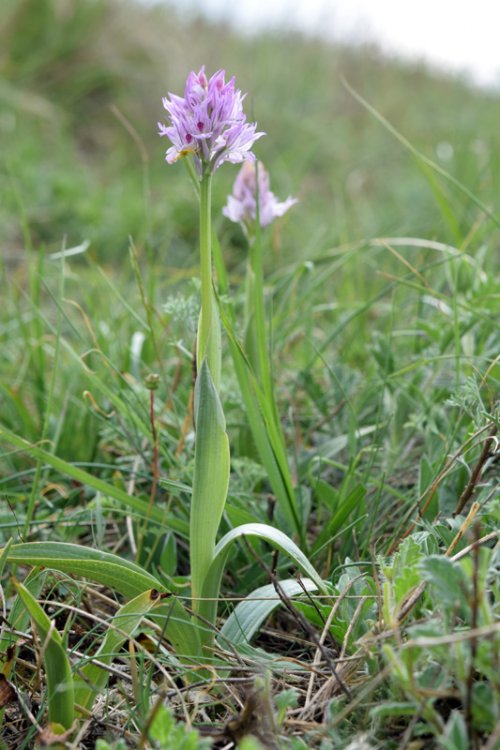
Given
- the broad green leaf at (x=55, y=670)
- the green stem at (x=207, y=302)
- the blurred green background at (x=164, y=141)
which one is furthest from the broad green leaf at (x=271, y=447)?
the blurred green background at (x=164, y=141)

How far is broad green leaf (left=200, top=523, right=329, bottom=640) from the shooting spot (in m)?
1.03

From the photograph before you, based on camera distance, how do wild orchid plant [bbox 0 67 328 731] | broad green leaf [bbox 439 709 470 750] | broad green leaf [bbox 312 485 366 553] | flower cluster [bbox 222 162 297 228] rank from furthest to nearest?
flower cluster [bbox 222 162 297 228] < broad green leaf [bbox 312 485 366 553] < wild orchid plant [bbox 0 67 328 731] < broad green leaf [bbox 439 709 470 750]

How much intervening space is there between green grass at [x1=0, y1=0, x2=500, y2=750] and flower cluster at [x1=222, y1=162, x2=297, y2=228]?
0.19 metres

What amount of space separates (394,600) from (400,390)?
0.71m

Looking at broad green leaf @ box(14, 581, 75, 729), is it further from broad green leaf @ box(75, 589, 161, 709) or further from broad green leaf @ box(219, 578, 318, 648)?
broad green leaf @ box(219, 578, 318, 648)

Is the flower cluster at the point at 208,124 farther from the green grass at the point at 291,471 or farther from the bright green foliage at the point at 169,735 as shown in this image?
the bright green foliage at the point at 169,735

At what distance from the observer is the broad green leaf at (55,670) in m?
0.93

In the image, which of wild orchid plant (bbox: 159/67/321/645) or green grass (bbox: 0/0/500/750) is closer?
green grass (bbox: 0/0/500/750)

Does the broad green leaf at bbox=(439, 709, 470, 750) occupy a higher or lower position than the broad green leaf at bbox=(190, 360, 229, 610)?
lower

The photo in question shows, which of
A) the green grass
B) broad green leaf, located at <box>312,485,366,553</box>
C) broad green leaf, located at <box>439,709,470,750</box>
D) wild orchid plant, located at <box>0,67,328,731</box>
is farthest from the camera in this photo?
broad green leaf, located at <box>312,485,366,553</box>

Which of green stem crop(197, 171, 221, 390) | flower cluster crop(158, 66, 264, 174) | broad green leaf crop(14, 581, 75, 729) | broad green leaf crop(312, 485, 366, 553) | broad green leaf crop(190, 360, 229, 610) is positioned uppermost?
flower cluster crop(158, 66, 264, 174)

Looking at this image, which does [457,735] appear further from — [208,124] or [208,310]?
[208,124]

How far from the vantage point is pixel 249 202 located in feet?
5.16

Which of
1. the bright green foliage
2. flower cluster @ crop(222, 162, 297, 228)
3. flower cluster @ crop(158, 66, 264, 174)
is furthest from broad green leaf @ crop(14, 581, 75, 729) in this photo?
flower cluster @ crop(222, 162, 297, 228)
